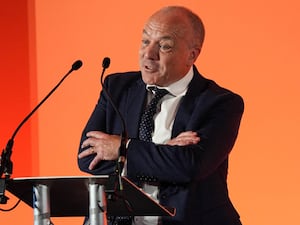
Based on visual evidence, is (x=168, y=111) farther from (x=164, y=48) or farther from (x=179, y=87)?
(x=164, y=48)

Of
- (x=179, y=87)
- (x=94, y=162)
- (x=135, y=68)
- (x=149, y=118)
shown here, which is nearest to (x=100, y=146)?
(x=94, y=162)

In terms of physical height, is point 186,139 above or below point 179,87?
below

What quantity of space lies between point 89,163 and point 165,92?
0.45 m

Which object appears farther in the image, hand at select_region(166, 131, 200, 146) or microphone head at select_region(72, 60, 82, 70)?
hand at select_region(166, 131, 200, 146)

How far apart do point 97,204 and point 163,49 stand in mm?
955

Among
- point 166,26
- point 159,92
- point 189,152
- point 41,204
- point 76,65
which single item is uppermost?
point 166,26

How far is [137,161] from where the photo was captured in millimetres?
3100

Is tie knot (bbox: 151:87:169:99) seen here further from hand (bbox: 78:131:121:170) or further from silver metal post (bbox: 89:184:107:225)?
silver metal post (bbox: 89:184:107:225)

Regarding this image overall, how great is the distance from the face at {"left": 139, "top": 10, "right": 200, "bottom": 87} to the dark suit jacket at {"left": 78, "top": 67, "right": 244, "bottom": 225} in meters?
0.09

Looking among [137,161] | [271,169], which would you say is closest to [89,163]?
[137,161]

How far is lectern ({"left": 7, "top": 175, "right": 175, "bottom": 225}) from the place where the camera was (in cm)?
258

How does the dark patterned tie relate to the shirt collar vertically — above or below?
below

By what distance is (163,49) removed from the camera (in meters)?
3.33

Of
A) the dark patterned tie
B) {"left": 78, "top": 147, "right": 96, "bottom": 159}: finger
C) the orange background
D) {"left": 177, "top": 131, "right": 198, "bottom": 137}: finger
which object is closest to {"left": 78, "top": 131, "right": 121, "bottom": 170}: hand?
{"left": 78, "top": 147, "right": 96, "bottom": 159}: finger
